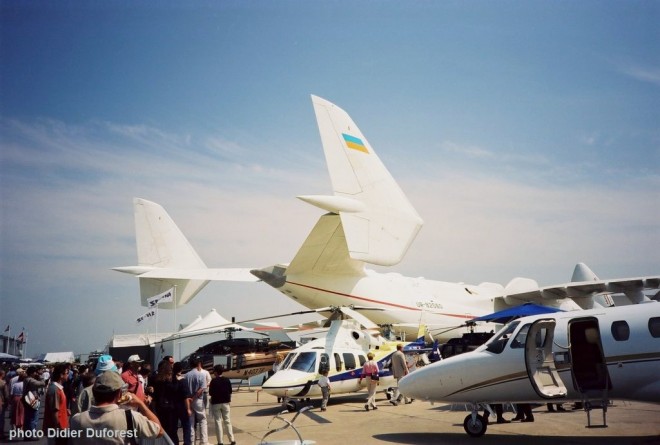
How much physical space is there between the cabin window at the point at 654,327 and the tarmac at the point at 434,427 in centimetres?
153

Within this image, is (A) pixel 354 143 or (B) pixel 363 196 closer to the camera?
(B) pixel 363 196

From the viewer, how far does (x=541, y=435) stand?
9.44 metres

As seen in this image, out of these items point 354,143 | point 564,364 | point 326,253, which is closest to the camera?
point 564,364

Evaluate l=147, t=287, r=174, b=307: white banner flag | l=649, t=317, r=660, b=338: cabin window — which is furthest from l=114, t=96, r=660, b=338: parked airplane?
l=649, t=317, r=660, b=338: cabin window

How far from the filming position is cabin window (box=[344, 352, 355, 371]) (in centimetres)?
1557

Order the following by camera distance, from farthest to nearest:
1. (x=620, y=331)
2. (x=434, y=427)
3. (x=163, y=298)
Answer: (x=163, y=298) < (x=434, y=427) < (x=620, y=331)

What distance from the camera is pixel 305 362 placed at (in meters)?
15.0

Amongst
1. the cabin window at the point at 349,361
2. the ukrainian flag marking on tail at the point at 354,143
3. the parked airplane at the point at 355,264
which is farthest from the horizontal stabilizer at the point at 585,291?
the cabin window at the point at 349,361

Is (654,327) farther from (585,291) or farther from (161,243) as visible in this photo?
(161,243)

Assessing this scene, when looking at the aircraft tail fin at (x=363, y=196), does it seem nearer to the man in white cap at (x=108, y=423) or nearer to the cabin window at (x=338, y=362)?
the cabin window at (x=338, y=362)

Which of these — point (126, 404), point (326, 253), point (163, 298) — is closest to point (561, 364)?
point (126, 404)

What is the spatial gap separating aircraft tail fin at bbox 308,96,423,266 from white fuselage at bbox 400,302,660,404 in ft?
37.4

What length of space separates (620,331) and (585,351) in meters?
0.77

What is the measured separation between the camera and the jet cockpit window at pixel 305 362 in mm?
14805
